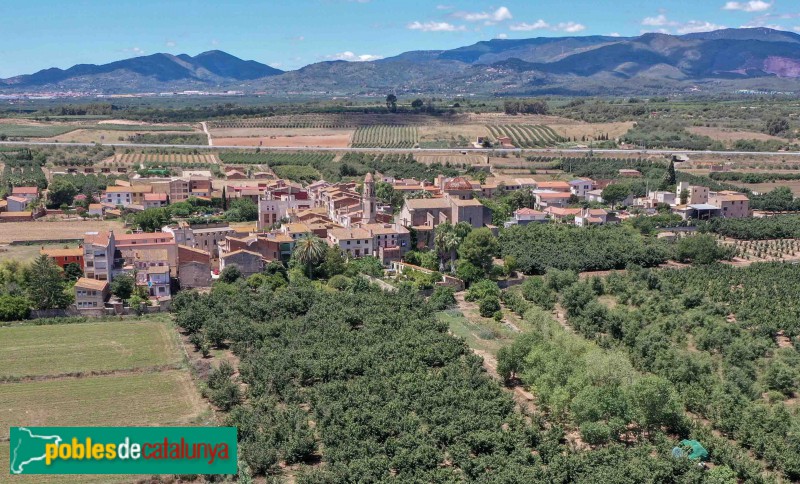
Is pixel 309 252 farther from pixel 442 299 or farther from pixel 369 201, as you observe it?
pixel 369 201

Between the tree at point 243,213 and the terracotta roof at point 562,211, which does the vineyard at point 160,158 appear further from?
the terracotta roof at point 562,211

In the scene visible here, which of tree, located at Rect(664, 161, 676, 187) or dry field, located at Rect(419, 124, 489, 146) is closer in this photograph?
tree, located at Rect(664, 161, 676, 187)

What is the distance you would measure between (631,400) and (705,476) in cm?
568

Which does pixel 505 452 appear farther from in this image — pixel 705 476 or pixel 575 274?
pixel 575 274

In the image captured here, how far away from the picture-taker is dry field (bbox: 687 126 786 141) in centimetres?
13250

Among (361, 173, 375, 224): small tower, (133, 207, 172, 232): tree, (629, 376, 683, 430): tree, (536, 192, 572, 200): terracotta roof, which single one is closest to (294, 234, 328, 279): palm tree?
(361, 173, 375, 224): small tower

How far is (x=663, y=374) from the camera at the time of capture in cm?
3741

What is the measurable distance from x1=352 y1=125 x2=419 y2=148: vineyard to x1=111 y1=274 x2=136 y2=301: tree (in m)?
82.6

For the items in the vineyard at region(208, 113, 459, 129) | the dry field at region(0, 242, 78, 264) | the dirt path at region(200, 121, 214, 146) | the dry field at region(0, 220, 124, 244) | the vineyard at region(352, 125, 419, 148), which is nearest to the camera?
the dry field at region(0, 242, 78, 264)

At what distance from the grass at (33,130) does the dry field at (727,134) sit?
363 feet

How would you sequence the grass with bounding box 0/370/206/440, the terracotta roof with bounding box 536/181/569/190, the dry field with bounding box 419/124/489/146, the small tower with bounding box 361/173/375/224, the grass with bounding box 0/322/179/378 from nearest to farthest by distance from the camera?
the grass with bounding box 0/370/206/440, the grass with bounding box 0/322/179/378, the small tower with bounding box 361/173/375/224, the terracotta roof with bounding box 536/181/569/190, the dry field with bounding box 419/124/489/146

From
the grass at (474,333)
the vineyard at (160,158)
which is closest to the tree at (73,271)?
the grass at (474,333)

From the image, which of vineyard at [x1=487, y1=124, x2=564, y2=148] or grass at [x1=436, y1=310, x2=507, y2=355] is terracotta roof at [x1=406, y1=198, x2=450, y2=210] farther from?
vineyard at [x1=487, y1=124, x2=564, y2=148]

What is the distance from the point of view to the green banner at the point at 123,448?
18812mm
